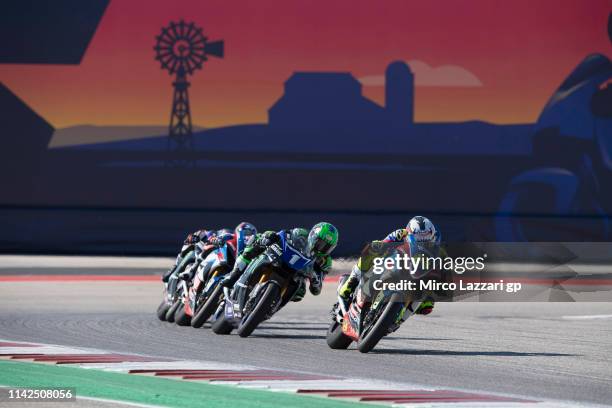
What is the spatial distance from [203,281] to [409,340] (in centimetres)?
246

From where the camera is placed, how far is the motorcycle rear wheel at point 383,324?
12.5 metres

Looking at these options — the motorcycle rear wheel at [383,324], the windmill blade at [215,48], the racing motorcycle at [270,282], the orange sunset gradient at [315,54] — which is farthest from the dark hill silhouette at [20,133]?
the motorcycle rear wheel at [383,324]

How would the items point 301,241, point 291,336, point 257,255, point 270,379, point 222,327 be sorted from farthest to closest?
1. point 291,336
2. point 222,327
3. point 257,255
4. point 301,241
5. point 270,379

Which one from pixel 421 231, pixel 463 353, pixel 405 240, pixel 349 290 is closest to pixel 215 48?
pixel 349 290

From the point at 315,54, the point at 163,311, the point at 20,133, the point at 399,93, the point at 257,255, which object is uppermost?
the point at 315,54

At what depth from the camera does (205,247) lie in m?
16.2

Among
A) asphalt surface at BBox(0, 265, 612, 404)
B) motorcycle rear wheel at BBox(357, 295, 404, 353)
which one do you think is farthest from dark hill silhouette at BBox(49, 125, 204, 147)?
motorcycle rear wheel at BBox(357, 295, 404, 353)

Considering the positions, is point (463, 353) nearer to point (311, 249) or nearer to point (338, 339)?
point (338, 339)

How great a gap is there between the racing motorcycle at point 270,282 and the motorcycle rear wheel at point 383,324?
1.35 meters

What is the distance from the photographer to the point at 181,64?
33.7 meters

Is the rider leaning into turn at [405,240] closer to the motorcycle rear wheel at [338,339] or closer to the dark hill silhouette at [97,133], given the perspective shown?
the motorcycle rear wheel at [338,339]

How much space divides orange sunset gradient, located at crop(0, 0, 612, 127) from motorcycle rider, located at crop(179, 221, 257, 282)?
17524 mm

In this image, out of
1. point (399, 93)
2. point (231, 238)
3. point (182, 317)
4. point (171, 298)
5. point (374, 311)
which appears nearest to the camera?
point (374, 311)

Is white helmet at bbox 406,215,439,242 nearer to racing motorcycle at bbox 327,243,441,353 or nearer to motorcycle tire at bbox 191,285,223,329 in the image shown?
racing motorcycle at bbox 327,243,441,353
